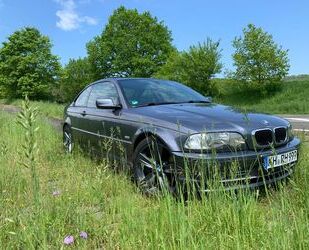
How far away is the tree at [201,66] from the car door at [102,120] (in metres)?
32.2

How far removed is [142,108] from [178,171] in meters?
1.49

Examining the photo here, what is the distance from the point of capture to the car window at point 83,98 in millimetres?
7690

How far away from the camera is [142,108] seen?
18.5 ft

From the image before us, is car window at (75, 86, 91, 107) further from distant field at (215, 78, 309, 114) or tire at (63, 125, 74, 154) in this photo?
distant field at (215, 78, 309, 114)

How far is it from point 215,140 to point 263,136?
2.14ft

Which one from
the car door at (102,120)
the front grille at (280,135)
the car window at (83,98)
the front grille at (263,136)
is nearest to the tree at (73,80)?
the car window at (83,98)

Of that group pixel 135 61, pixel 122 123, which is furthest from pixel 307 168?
pixel 135 61

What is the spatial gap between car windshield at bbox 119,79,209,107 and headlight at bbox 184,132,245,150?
1523 millimetres

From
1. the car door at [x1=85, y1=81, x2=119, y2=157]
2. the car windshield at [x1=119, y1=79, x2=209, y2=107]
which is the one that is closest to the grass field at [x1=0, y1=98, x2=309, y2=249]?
the car door at [x1=85, y1=81, x2=119, y2=157]

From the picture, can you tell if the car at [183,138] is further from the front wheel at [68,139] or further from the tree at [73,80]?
the tree at [73,80]

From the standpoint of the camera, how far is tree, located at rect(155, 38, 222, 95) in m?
38.9

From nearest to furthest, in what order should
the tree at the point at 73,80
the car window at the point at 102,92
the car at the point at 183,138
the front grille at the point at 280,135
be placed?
the car at the point at 183,138 → the front grille at the point at 280,135 → the car window at the point at 102,92 → the tree at the point at 73,80

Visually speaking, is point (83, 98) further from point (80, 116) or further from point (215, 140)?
point (215, 140)

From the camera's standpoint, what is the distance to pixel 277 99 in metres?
34.9
